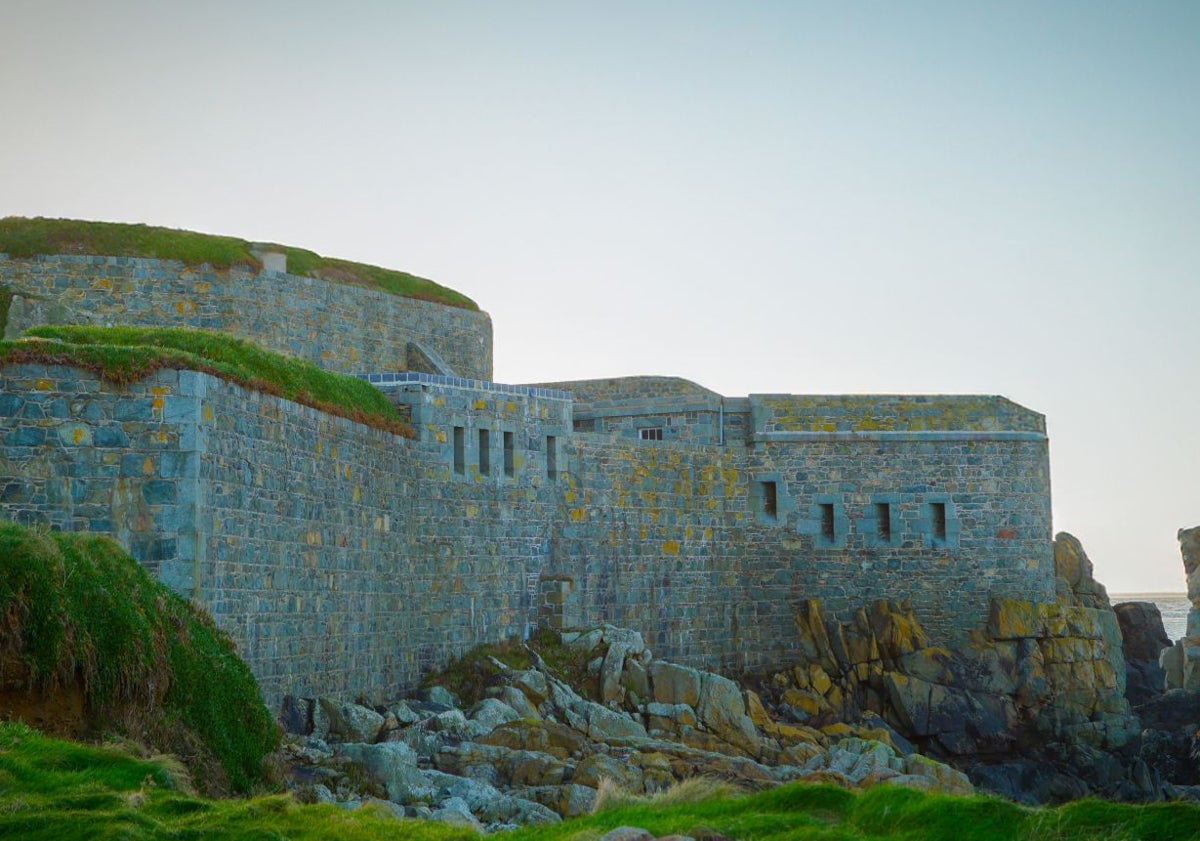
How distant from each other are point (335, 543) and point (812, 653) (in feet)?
45.0

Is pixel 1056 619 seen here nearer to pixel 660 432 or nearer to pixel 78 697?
pixel 660 432

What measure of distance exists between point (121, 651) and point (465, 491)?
42.1 feet

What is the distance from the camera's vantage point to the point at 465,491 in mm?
29156

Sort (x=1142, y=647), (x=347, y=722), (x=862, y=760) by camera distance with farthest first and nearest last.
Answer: (x=1142, y=647) < (x=862, y=760) < (x=347, y=722)

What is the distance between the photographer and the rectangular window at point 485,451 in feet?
97.3

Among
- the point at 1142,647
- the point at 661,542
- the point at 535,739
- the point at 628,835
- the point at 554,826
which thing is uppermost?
the point at 661,542

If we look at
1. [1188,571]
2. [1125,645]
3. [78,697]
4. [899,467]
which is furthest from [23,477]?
[1188,571]

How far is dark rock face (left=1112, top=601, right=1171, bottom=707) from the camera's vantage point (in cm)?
4362

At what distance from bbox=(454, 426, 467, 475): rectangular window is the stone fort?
35 mm

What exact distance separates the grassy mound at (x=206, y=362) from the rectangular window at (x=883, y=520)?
11904 mm

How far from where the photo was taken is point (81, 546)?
17094 mm

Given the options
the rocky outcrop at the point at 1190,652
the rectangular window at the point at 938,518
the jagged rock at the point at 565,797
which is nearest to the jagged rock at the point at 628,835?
the jagged rock at the point at 565,797

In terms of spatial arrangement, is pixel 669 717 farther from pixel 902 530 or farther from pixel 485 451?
pixel 902 530

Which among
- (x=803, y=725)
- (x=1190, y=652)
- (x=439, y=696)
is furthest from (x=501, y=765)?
(x=1190, y=652)
